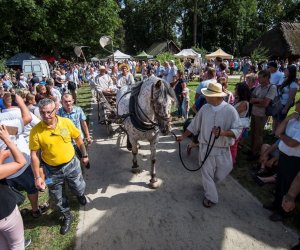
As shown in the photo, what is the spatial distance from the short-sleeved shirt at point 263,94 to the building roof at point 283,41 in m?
22.7

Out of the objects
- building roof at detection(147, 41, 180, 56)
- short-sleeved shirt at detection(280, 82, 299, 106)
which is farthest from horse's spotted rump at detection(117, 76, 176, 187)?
building roof at detection(147, 41, 180, 56)

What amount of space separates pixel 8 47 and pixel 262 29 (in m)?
39.8

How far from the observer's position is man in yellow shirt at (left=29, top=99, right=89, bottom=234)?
3.44 m

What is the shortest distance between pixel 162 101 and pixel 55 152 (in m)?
1.96

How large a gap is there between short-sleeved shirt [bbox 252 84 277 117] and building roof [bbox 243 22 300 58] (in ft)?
74.4

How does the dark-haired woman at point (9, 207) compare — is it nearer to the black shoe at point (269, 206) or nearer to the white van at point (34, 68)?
the black shoe at point (269, 206)

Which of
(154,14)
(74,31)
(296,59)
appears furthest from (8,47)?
(296,59)

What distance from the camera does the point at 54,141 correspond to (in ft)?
11.6

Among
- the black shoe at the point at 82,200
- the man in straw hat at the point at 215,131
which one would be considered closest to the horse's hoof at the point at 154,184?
the man in straw hat at the point at 215,131

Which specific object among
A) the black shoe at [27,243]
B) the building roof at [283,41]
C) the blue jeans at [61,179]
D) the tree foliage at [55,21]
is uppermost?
the tree foliage at [55,21]

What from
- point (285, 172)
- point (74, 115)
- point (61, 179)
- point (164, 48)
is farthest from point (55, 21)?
point (285, 172)

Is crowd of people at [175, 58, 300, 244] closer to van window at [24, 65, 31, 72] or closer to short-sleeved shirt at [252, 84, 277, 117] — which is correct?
short-sleeved shirt at [252, 84, 277, 117]

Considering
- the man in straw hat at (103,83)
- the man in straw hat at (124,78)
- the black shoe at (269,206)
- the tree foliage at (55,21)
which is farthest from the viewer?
the tree foliage at (55,21)

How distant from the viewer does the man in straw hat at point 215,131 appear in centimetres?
390
